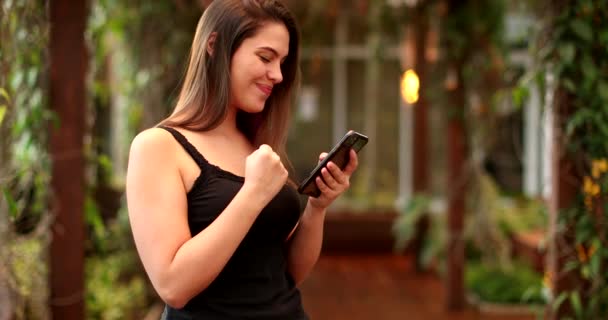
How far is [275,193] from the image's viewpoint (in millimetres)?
1588

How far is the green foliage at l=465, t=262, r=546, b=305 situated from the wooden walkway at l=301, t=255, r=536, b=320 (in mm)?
286

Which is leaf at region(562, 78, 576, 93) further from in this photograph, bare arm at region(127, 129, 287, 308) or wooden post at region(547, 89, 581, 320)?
bare arm at region(127, 129, 287, 308)

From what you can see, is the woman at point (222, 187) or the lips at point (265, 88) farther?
the lips at point (265, 88)

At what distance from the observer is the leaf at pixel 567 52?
327 cm

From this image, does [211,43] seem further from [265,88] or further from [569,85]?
[569,85]

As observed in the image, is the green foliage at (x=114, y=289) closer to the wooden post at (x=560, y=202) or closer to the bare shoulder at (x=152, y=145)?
the wooden post at (x=560, y=202)

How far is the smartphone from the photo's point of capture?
172cm

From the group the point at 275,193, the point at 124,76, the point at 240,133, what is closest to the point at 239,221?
the point at 275,193

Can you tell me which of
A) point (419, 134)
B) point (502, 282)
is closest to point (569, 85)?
point (502, 282)

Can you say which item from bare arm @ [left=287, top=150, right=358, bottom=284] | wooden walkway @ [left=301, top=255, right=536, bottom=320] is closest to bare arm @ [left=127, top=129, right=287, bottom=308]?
bare arm @ [left=287, top=150, right=358, bottom=284]

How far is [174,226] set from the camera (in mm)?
1552

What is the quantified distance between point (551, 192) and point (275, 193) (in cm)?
222

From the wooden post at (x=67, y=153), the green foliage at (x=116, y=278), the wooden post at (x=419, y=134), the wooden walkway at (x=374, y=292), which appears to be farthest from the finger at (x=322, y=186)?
the wooden post at (x=419, y=134)

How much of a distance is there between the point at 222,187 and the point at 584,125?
216 centimetres
